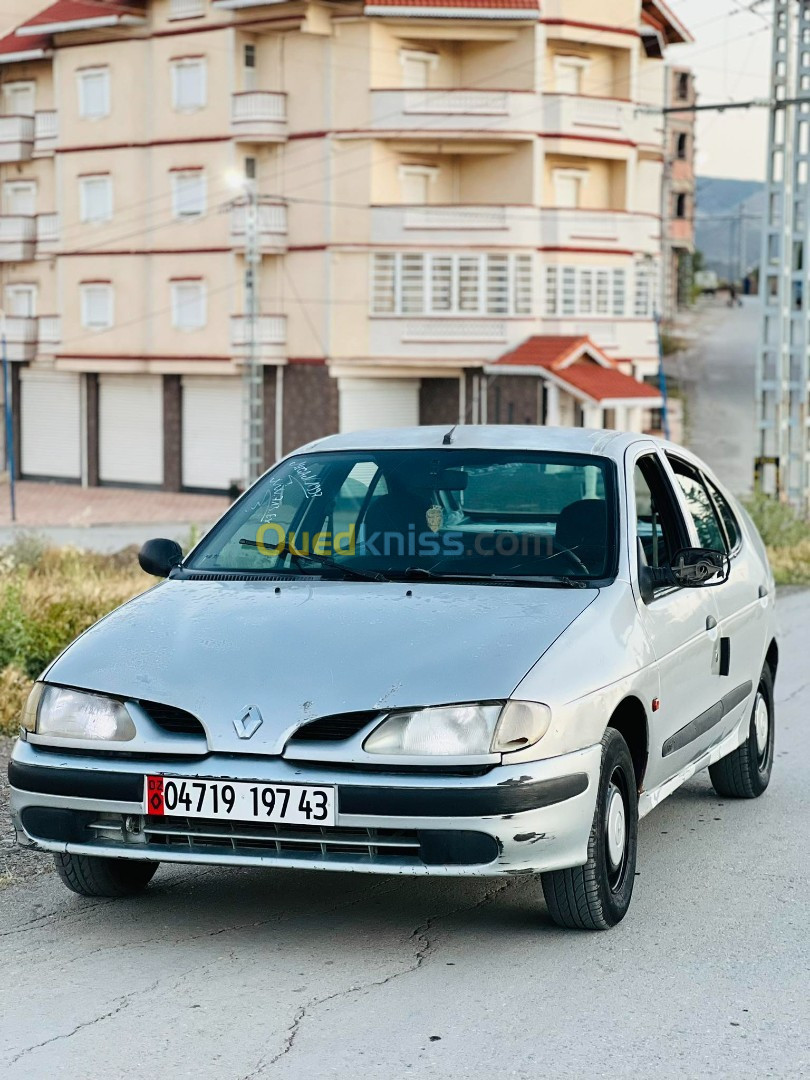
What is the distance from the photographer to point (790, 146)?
27.6 m

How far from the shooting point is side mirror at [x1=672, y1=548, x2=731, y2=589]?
22.0 ft

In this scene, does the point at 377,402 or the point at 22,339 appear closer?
the point at 377,402

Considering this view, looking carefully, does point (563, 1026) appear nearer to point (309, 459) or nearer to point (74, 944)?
point (74, 944)

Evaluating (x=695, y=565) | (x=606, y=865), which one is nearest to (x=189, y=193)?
(x=695, y=565)

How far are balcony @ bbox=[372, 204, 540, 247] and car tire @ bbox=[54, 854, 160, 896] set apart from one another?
4380 centimetres

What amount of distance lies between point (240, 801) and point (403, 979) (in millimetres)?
701

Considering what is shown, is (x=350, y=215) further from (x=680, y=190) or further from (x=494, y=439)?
(x=680, y=190)

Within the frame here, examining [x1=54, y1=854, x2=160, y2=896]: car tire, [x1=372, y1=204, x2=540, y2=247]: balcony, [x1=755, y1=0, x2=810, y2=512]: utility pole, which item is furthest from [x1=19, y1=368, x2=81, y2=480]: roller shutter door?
[x1=54, y1=854, x2=160, y2=896]: car tire

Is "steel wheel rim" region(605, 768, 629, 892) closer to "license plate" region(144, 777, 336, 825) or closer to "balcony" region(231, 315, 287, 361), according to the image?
"license plate" region(144, 777, 336, 825)

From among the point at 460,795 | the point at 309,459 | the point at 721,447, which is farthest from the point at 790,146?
the point at 721,447

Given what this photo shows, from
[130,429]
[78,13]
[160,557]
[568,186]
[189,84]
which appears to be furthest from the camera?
[130,429]

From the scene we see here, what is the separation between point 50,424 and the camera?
58.0 meters

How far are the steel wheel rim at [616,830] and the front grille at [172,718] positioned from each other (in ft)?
4.35

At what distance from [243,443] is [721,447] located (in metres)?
A: 17.2
